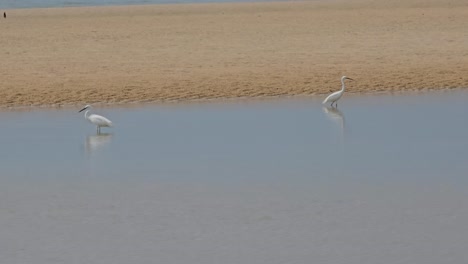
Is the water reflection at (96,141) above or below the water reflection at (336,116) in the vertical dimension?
below

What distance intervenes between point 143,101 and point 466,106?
4.71 meters

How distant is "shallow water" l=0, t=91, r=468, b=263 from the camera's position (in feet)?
24.4

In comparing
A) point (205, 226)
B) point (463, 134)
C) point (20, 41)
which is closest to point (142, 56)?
point (20, 41)

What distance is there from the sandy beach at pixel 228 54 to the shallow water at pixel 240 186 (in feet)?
8.45

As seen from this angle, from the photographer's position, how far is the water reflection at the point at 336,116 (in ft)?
41.9

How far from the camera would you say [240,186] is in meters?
9.55

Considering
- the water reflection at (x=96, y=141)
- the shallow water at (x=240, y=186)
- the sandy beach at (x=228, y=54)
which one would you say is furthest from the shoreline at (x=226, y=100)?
the water reflection at (x=96, y=141)

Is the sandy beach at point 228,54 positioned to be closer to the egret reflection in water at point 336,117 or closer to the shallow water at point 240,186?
the egret reflection in water at point 336,117

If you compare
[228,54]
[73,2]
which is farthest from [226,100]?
[73,2]

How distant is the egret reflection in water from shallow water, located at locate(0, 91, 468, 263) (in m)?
0.03

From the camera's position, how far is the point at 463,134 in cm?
1193

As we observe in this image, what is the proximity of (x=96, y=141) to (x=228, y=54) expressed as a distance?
1016cm

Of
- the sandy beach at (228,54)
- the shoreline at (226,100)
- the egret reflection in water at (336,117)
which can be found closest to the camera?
the egret reflection in water at (336,117)

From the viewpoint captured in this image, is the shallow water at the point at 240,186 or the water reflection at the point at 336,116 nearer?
the shallow water at the point at 240,186
